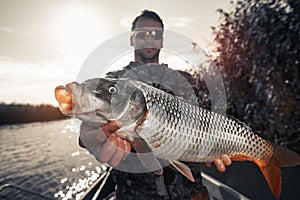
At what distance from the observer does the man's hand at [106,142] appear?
1953mm

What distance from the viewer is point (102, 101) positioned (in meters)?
1.85

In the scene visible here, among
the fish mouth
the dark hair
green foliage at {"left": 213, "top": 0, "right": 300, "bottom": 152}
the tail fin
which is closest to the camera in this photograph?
the fish mouth

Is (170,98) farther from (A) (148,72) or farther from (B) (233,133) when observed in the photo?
(A) (148,72)

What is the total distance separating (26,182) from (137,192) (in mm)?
8904

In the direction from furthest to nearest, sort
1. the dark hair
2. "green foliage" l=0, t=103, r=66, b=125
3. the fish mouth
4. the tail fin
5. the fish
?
"green foliage" l=0, t=103, r=66, b=125 → the dark hair → the tail fin → the fish → the fish mouth

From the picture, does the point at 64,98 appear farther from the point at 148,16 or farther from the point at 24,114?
the point at 24,114

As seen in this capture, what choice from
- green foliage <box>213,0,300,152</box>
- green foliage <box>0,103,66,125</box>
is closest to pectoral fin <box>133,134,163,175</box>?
green foliage <box>213,0,300,152</box>

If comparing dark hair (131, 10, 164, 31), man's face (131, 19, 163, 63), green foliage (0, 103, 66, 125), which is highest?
dark hair (131, 10, 164, 31)

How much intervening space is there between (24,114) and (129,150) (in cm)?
5018

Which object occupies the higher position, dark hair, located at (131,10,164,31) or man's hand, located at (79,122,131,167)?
dark hair, located at (131,10,164,31)

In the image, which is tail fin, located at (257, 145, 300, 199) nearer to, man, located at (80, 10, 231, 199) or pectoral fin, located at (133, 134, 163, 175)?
man, located at (80, 10, 231, 199)

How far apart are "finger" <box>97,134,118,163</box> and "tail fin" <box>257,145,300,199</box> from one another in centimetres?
166

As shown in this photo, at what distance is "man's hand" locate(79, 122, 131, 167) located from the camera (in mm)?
1953

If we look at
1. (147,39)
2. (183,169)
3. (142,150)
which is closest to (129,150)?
(142,150)
